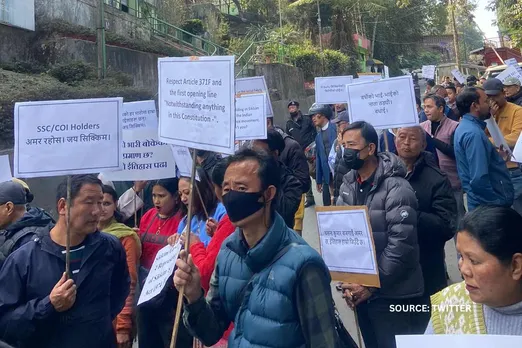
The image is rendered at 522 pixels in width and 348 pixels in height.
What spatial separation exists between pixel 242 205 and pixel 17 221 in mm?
1777

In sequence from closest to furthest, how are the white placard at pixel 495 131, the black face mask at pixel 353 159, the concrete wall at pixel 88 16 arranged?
the black face mask at pixel 353 159, the white placard at pixel 495 131, the concrete wall at pixel 88 16

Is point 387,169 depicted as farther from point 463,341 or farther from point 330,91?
point 330,91

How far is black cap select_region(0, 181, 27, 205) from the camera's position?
3.87 metres

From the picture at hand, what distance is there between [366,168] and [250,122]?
1.97 m

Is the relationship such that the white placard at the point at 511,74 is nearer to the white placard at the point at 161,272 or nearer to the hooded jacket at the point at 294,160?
the hooded jacket at the point at 294,160

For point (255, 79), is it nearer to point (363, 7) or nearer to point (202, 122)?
point (202, 122)

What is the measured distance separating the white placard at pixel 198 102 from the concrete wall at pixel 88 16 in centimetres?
1374

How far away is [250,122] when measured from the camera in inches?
213

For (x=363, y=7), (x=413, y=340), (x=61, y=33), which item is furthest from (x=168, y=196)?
(x=363, y=7)

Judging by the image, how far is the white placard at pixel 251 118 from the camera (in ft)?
17.4

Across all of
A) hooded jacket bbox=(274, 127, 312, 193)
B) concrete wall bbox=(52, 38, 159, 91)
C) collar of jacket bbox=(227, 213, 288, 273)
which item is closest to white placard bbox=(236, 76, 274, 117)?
hooded jacket bbox=(274, 127, 312, 193)

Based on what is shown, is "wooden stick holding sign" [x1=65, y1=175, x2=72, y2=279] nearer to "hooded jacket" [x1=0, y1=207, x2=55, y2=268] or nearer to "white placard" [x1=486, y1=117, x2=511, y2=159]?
"hooded jacket" [x1=0, y1=207, x2=55, y2=268]

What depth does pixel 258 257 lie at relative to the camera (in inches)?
94.8

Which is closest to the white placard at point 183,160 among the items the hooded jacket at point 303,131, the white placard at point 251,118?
the white placard at point 251,118
